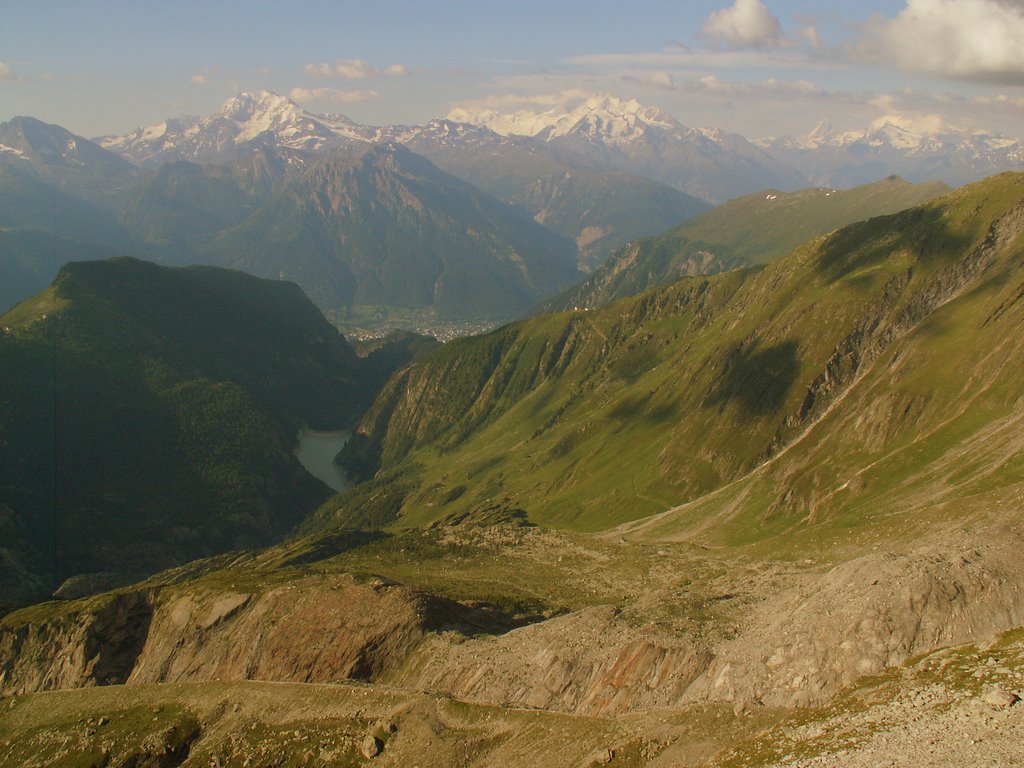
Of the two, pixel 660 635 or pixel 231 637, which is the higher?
pixel 660 635

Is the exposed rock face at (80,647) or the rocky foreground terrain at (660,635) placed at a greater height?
the rocky foreground terrain at (660,635)

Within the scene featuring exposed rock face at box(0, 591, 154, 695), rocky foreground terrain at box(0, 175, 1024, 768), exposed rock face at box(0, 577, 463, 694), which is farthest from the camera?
exposed rock face at box(0, 591, 154, 695)

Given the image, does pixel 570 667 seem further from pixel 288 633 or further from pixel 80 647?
pixel 80 647

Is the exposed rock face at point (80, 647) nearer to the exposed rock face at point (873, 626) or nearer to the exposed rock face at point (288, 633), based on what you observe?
the exposed rock face at point (288, 633)

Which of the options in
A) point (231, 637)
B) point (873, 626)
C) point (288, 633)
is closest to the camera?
point (873, 626)

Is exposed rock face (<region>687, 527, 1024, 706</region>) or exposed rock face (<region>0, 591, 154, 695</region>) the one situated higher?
exposed rock face (<region>687, 527, 1024, 706</region>)

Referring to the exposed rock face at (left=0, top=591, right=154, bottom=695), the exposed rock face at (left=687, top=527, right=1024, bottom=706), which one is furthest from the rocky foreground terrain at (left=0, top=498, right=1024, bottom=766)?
the exposed rock face at (left=0, top=591, right=154, bottom=695)

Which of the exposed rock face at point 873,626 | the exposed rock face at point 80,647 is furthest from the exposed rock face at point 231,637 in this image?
the exposed rock face at point 873,626

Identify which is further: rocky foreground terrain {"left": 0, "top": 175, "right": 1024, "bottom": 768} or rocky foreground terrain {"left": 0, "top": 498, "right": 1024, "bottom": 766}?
rocky foreground terrain {"left": 0, "top": 175, "right": 1024, "bottom": 768}

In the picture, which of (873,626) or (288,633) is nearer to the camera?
(873,626)

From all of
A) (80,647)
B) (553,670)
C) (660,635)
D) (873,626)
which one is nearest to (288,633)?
(80,647)

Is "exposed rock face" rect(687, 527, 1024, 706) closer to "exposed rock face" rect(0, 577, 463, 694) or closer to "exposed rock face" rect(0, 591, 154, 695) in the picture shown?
"exposed rock face" rect(0, 577, 463, 694)

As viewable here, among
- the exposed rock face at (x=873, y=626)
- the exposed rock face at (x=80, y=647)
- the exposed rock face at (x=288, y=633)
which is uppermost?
the exposed rock face at (x=873, y=626)
